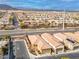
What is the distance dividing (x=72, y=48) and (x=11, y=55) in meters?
3.01

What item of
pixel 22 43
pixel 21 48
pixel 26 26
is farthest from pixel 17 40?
pixel 26 26

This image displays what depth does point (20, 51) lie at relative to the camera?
8.67 m

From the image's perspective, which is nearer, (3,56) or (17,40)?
(3,56)

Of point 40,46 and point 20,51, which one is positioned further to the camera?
point 40,46

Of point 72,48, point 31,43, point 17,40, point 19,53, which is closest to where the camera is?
point 19,53

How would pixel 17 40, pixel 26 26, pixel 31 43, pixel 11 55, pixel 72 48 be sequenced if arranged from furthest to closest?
pixel 26 26, pixel 17 40, pixel 31 43, pixel 72 48, pixel 11 55

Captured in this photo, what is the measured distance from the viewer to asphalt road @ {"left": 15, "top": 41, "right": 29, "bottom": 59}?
8033 millimetres

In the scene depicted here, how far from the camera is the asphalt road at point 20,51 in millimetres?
8033

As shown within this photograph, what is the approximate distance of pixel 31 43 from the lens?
31.9 ft

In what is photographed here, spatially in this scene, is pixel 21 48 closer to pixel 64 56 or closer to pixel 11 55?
pixel 11 55

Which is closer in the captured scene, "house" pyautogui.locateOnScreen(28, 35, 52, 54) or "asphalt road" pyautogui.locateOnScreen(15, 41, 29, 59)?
"asphalt road" pyautogui.locateOnScreen(15, 41, 29, 59)

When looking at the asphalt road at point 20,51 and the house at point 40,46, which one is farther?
the house at point 40,46

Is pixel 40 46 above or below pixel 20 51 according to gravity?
above

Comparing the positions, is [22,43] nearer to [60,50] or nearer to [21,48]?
[21,48]
